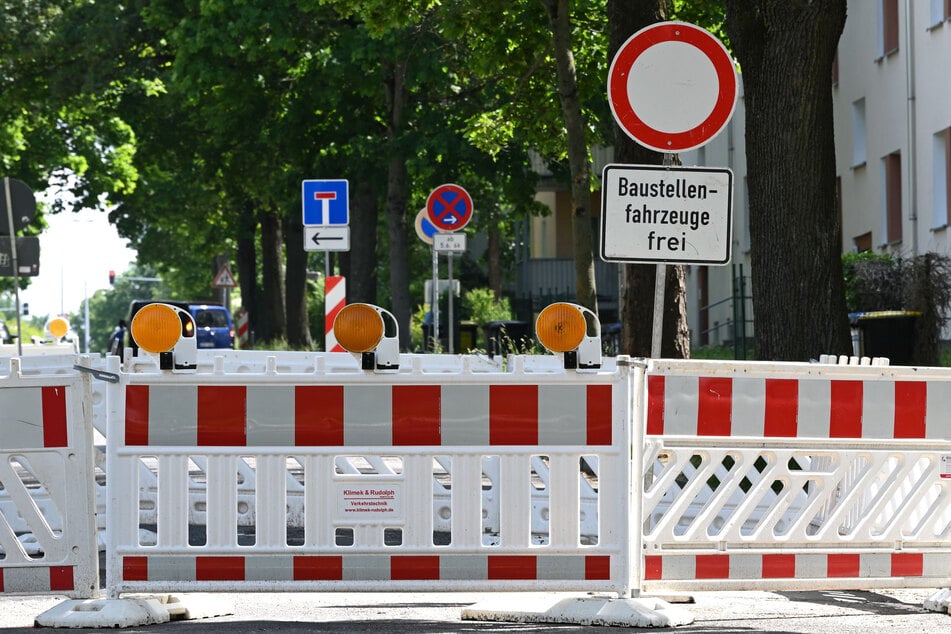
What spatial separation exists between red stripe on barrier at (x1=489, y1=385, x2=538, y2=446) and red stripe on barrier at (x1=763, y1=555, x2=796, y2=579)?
117 centimetres

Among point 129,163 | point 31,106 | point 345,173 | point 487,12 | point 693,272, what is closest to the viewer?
point 487,12

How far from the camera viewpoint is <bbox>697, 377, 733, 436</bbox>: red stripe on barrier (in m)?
7.30

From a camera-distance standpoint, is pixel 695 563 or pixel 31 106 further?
pixel 31 106

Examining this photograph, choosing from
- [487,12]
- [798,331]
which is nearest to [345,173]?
[487,12]

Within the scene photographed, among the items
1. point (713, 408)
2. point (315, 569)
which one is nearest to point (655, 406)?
point (713, 408)

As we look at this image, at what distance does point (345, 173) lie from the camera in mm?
31484

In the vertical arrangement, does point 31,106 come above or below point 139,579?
above

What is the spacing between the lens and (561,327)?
6957 mm

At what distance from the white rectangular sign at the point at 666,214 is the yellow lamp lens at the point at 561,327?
1.48 meters

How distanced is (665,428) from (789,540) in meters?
0.76

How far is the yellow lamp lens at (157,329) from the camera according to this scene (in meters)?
6.86

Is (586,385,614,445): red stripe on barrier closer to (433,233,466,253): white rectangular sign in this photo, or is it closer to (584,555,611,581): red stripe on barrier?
(584,555,611,581): red stripe on barrier

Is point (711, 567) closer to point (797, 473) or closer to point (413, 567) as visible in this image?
point (797, 473)

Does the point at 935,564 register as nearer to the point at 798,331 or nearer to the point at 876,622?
the point at 876,622
